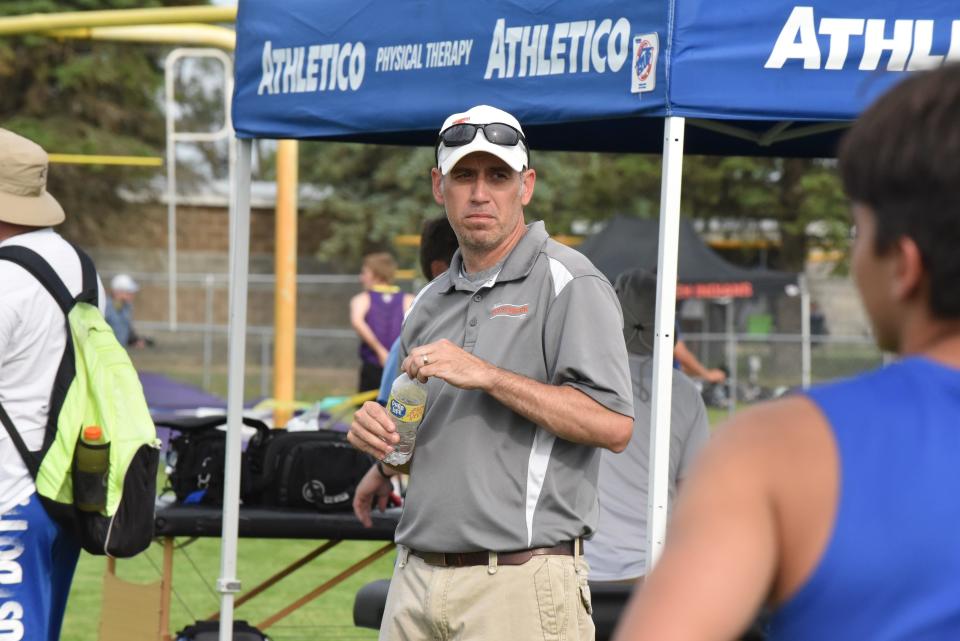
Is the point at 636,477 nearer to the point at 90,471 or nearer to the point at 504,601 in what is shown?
the point at 504,601

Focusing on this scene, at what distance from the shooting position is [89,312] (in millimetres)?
4480

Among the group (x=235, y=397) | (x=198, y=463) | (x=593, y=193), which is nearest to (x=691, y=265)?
(x=593, y=193)

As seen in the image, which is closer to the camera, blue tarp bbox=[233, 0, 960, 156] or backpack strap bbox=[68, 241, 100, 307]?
blue tarp bbox=[233, 0, 960, 156]

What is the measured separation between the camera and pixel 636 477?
16.7ft

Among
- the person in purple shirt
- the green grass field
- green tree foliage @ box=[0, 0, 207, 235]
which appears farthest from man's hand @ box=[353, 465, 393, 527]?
green tree foliage @ box=[0, 0, 207, 235]

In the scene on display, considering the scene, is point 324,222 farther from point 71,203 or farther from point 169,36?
point 169,36

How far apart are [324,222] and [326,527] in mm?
31926

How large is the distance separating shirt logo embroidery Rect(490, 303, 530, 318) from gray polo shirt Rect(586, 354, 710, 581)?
1516 millimetres

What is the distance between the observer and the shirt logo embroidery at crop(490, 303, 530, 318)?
142 inches

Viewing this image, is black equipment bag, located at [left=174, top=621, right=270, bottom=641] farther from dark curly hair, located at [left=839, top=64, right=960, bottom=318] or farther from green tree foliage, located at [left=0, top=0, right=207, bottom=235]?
green tree foliage, located at [left=0, top=0, right=207, bottom=235]

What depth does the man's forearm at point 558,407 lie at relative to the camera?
3.43 meters

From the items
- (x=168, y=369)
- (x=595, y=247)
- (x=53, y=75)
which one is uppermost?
(x=53, y=75)

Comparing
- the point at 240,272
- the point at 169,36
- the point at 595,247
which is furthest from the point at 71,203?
the point at 240,272

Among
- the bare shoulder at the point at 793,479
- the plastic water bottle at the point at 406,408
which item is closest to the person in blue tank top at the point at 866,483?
the bare shoulder at the point at 793,479
